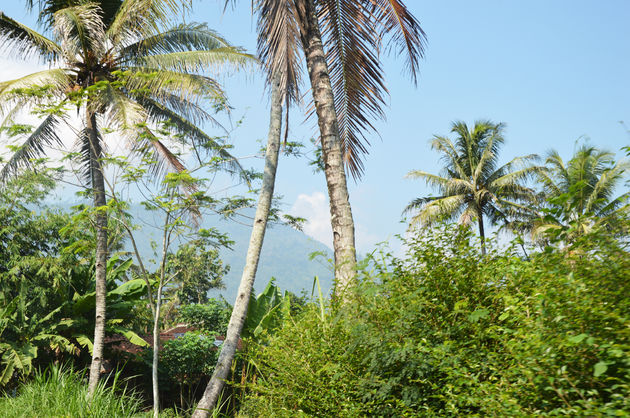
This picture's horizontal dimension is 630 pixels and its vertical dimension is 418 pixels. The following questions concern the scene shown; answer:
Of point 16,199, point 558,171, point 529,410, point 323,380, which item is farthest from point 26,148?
point 558,171

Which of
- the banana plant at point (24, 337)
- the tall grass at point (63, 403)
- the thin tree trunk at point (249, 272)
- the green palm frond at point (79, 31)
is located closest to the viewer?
the tall grass at point (63, 403)

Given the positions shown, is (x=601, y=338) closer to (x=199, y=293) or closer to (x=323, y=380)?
(x=323, y=380)

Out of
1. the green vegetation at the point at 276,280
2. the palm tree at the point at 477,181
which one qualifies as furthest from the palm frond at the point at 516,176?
the green vegetation at the point at 276,280

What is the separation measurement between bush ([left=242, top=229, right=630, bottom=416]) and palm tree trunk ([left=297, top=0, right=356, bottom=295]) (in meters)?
1.07

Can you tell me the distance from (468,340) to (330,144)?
141 inches

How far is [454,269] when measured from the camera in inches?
163

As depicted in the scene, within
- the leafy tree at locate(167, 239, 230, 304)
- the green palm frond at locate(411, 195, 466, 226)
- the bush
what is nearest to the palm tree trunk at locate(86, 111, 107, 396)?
the bush

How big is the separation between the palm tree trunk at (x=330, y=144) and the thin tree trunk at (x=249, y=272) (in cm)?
72

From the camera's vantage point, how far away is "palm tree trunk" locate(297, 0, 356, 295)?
6.27 m

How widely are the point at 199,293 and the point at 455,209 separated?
19263 millimetres

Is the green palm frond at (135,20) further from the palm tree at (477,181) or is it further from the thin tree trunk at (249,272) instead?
the palm tree at (477,181)

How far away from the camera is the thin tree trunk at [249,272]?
23.7ft

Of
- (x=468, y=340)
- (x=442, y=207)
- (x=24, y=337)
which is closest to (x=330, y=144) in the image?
(x=468, y=340)

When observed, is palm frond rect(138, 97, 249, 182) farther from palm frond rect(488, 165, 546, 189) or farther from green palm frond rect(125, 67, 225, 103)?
palm frond rect(488, 165, 546, 189)
